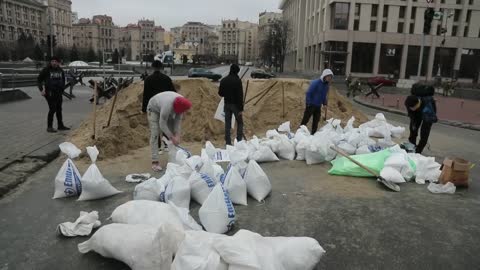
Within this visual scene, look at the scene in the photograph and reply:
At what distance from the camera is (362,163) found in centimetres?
587

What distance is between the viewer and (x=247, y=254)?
2609 mm

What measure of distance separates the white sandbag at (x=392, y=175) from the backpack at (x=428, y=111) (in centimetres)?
183

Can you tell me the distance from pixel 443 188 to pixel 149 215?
151 inches

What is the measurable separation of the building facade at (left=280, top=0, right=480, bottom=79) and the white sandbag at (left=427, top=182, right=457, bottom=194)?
4572 centimetres

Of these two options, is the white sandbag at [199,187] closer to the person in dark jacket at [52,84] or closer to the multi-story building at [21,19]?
the person in dark jacket at [52,84]

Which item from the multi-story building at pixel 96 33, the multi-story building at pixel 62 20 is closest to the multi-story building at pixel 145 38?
the multi-story building at pixel 96 33

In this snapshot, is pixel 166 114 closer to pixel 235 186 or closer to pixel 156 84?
pixel 156 84

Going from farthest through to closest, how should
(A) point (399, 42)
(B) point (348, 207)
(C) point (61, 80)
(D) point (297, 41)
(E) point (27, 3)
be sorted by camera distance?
(E) point (27, 3) < (D) point (297, 41) < (A) point (399, 42) < (C) point (61, 80) < (B) point (348, 207)

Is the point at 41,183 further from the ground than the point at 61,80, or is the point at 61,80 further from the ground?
the point at 61,80

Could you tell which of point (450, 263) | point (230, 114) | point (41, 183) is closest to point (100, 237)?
point (41, 183)

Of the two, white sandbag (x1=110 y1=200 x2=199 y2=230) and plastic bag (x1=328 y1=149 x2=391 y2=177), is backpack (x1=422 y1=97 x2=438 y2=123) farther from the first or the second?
white sandbag (x1=110 y1=200 x2=199 y2=230)

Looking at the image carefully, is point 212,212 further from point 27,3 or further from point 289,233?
point 27,3

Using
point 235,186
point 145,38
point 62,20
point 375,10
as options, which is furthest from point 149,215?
point 62,20

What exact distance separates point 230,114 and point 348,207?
3.52 meters
